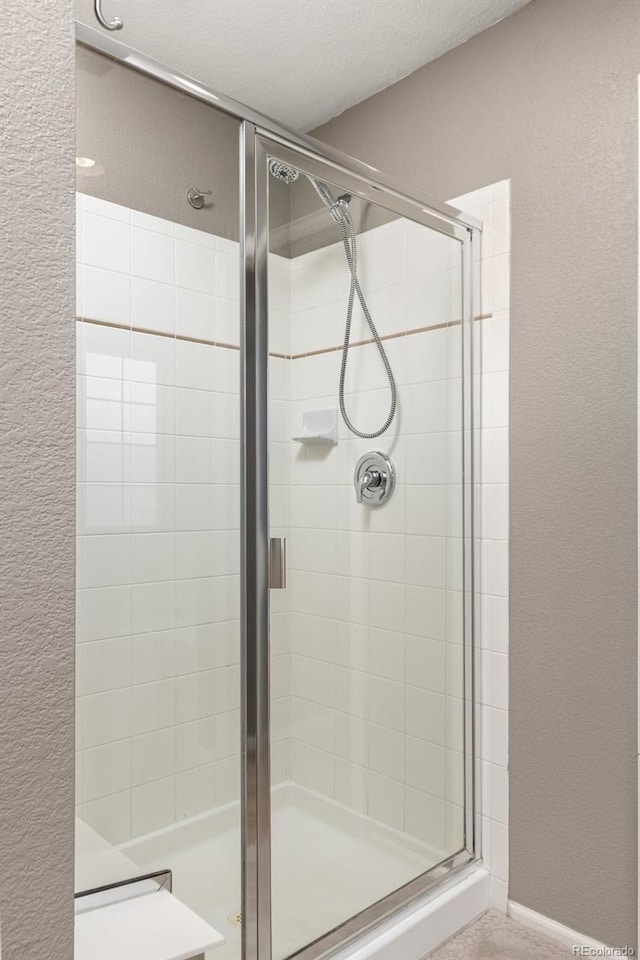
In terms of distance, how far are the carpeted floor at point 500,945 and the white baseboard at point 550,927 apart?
14 mm

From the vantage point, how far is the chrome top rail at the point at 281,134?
118 cm

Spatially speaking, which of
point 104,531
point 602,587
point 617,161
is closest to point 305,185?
point 617,161

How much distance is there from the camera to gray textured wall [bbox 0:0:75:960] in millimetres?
650

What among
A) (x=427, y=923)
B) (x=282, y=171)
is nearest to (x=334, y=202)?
(x=282, y=171)

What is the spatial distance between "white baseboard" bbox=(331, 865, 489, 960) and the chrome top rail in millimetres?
1785

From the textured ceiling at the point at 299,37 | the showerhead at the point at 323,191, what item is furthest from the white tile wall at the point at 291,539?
the textured ceiling at the point at 299,37

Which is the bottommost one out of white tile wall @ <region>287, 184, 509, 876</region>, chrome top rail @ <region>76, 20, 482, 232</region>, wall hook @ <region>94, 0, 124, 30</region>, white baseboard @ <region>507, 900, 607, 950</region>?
white baseboard @ <region>507, 900, 607, 950</region>

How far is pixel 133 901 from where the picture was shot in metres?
1.28

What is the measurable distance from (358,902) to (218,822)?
Result: 49cm

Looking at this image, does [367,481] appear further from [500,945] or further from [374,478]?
[500,945]

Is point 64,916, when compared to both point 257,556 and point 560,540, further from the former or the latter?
point 560,540

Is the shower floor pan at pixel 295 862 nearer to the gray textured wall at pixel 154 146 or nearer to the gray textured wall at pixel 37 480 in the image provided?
the gray textured wall at pixel 37 480

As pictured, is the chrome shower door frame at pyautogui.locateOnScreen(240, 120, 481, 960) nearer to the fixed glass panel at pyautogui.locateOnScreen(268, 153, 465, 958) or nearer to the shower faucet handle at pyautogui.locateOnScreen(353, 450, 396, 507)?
the fixed glass panel at pyautogui.locateOnScreen(268, 153, 465, 958)

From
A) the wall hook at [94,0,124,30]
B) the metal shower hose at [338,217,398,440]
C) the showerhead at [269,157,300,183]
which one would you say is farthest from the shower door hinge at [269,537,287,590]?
the wall hook at [94,0,124,30]
